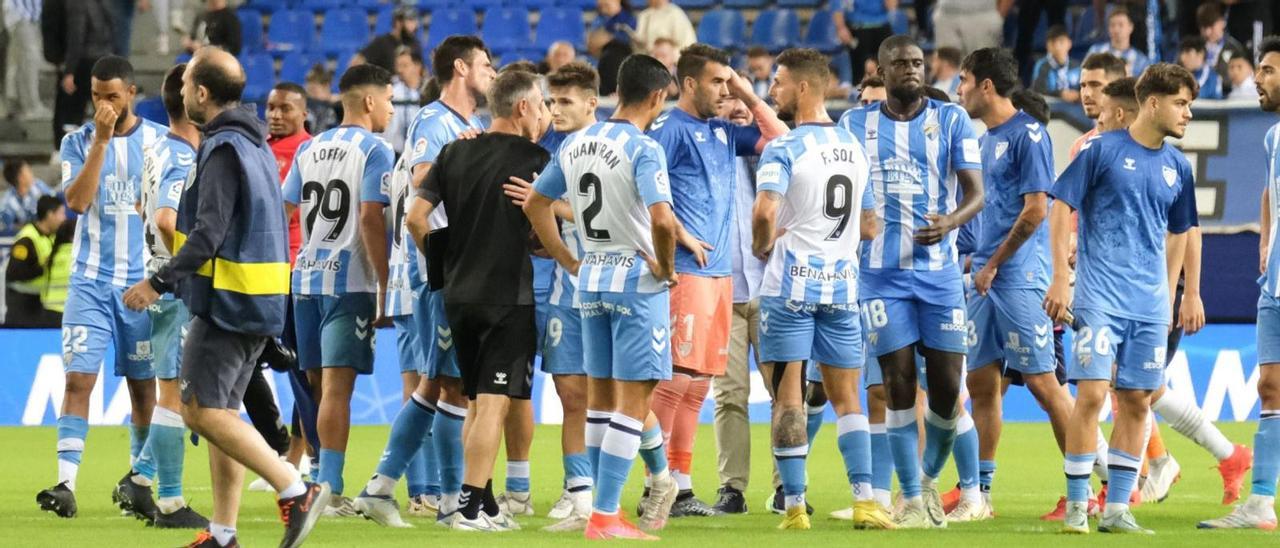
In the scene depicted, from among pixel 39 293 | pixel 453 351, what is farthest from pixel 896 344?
pixel 39 293

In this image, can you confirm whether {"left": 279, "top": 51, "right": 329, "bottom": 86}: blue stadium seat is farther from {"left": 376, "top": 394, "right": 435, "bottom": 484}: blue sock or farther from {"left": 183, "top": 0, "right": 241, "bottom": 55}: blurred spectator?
{"left": 376, "top": 394, "right": 435, "bottom": 484}: blue sock

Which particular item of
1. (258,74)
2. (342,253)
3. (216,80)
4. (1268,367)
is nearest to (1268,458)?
(1268,367)

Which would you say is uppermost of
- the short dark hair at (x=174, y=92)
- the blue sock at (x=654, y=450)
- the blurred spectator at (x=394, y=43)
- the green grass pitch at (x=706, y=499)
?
the blurred spectator at (x=394, y=43)

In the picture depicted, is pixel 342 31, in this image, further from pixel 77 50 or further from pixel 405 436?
pixel 405 436

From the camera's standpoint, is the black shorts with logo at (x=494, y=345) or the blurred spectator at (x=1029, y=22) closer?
the black shorts with logo at (x=494, y=345)

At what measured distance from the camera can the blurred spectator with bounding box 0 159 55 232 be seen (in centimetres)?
1933

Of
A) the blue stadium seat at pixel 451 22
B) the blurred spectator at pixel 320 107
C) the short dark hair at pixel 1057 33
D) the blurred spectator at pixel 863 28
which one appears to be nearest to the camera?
the blurred spectator at pixel 320 107

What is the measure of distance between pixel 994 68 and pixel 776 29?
1191 cm

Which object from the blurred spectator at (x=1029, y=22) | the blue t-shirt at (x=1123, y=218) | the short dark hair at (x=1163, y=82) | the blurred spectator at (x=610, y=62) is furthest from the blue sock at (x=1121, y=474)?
the blurred spectator at (x=1029, y=22)

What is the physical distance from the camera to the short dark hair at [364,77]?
9.81m

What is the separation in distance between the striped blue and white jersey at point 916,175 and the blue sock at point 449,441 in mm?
2205

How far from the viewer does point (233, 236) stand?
7520mm

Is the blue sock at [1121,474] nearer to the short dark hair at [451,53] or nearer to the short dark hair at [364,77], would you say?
the short dark hair at [451,53]

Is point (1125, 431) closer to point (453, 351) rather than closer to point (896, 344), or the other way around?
point (896, 344)
